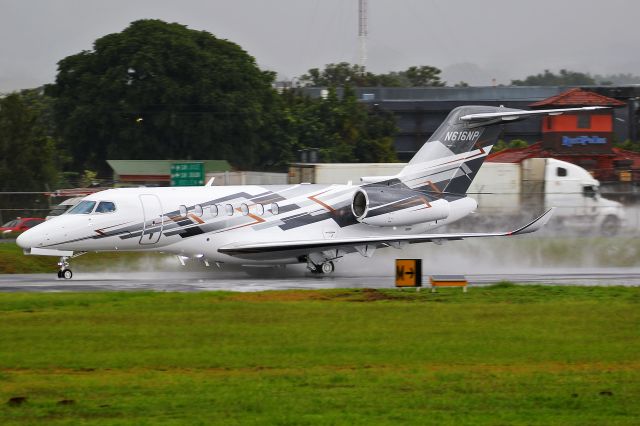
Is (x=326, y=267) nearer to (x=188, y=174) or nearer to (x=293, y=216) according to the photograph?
(x=293, y=216)

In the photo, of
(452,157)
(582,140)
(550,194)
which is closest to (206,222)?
(452,157)

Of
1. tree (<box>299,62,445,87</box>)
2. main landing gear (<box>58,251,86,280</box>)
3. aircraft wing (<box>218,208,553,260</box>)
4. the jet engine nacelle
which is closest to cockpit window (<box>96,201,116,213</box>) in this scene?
main landing gear (<box>58,251,86,280</box>)

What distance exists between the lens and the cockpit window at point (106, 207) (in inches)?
1101

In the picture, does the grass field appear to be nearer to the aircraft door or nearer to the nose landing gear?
the nose landing gear

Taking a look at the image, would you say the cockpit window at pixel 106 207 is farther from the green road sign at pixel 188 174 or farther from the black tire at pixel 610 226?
the black tire at pixel 610 226

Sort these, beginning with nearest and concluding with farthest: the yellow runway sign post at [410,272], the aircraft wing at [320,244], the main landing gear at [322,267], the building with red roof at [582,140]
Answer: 1. the yellow runway sign post at [410,272]
2. the aircraft wing at [320,244]
3. the main landing gear at [322,267]
4. the building with red roof at [582,140]

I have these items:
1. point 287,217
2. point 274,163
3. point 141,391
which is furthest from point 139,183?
point 141,391

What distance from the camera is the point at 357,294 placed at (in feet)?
74.5

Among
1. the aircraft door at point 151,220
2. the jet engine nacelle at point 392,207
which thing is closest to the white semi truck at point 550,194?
the jet engine nacelle at point 392,207

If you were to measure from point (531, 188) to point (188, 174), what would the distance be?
1706 cm

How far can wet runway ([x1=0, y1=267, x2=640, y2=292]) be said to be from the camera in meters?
25.7

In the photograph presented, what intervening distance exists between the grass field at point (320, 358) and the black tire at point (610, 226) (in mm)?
20351

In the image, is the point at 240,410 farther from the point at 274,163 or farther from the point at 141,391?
the point at 274,163

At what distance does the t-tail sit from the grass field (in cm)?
942
